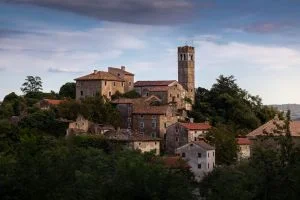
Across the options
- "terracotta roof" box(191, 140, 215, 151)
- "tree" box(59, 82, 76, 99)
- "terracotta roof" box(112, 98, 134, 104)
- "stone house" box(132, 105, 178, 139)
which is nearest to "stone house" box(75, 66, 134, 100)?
"terracotta roof" box(112, 98, 134, 104)

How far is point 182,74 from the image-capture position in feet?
293

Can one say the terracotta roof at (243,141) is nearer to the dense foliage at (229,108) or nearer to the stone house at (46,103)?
the dense foliage at (229,108)

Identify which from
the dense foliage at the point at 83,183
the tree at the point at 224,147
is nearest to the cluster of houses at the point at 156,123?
the tree at the point at 224,147

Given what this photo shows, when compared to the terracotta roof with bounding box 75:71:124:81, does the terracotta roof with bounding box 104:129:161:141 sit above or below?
below

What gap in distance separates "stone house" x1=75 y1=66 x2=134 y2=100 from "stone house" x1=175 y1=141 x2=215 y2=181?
15.6 metres

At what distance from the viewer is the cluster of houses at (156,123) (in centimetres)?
6284

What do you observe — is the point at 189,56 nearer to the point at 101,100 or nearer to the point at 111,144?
the point at 101,100

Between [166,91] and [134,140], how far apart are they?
1483 centimetres

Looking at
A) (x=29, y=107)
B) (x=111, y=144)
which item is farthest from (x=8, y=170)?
(x=29, y=107)

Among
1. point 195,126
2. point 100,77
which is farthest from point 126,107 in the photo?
point 195,126

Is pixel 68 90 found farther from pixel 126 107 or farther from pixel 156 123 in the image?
pixel 156 123

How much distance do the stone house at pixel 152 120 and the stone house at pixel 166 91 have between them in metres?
5.56

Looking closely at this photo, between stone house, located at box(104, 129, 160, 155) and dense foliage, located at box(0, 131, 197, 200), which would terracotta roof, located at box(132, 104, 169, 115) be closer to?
stone house, located at box(104, 129, 160, 155)

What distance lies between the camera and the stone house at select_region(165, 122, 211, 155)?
6719 centimetres
